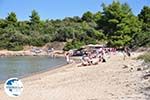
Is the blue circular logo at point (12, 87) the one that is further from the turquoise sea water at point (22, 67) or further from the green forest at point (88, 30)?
the green forest at point (88, 30)

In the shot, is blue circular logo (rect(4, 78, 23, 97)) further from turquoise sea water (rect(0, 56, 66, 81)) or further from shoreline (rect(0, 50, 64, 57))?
shoreline (rect(0, 50, 64, 57))

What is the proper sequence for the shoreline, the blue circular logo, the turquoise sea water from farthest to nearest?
the shoreline < the turquoise sea water < the blue circular logo

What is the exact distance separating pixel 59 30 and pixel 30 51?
8368 millimetres

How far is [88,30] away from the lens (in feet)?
269

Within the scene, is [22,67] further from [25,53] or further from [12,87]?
[12,87]

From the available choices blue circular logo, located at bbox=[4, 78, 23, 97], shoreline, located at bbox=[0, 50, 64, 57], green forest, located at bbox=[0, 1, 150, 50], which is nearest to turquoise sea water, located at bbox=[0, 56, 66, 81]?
green forest, located at bbox=[0, 1, 150, 50]

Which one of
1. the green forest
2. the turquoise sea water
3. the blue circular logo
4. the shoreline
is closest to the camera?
the blue circular logo

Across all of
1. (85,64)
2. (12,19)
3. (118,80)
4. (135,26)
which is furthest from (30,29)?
(118,80)

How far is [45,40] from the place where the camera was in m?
87.1

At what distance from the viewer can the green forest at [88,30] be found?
59.1 meters

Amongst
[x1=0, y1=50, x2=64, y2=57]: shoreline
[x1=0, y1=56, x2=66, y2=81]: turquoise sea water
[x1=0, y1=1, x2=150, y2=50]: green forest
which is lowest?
[x1=0, y1=56, x2=66, y2=81]: turquoise sea water

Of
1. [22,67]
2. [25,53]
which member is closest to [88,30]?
[25,53]

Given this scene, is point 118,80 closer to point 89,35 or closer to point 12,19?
point 89,35

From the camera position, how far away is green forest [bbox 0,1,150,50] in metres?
59.1
